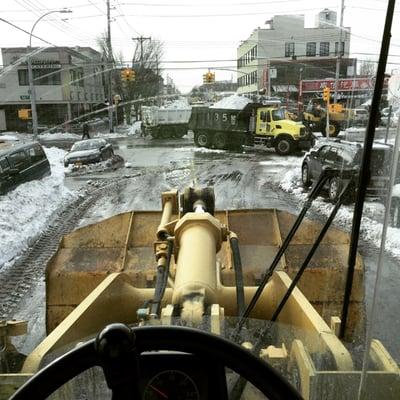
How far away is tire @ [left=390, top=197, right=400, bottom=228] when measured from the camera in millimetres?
1905

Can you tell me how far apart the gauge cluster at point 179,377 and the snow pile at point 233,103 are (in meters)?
30.4

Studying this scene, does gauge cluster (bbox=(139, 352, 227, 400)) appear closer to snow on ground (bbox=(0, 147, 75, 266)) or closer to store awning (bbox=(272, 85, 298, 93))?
snow on ground (bbox=(0, 147, 75, 266))

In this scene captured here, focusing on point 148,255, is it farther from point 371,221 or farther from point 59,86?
point 59,86

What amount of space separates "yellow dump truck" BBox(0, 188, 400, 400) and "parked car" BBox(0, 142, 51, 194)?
11.0 metres

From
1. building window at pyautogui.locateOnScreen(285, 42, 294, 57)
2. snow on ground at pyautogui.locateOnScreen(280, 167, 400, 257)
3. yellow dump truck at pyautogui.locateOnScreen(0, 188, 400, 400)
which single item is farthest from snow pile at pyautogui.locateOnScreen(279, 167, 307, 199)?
building window at pyautogui.locateOnScreen(285, 42, 294, 57)

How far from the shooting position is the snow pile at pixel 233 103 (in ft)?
102

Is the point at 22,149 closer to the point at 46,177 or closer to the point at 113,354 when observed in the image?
the point at 46,177

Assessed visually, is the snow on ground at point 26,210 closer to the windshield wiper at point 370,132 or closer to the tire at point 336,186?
the tire at point 336,186

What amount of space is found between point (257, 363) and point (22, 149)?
17.5 meters

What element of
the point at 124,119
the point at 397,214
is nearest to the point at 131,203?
the point at 397,214

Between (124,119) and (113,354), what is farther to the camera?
(124,119)

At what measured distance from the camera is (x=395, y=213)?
213 centimetres

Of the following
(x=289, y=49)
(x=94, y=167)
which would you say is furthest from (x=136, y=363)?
(x=289, y=49)

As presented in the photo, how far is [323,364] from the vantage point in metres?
2.08
